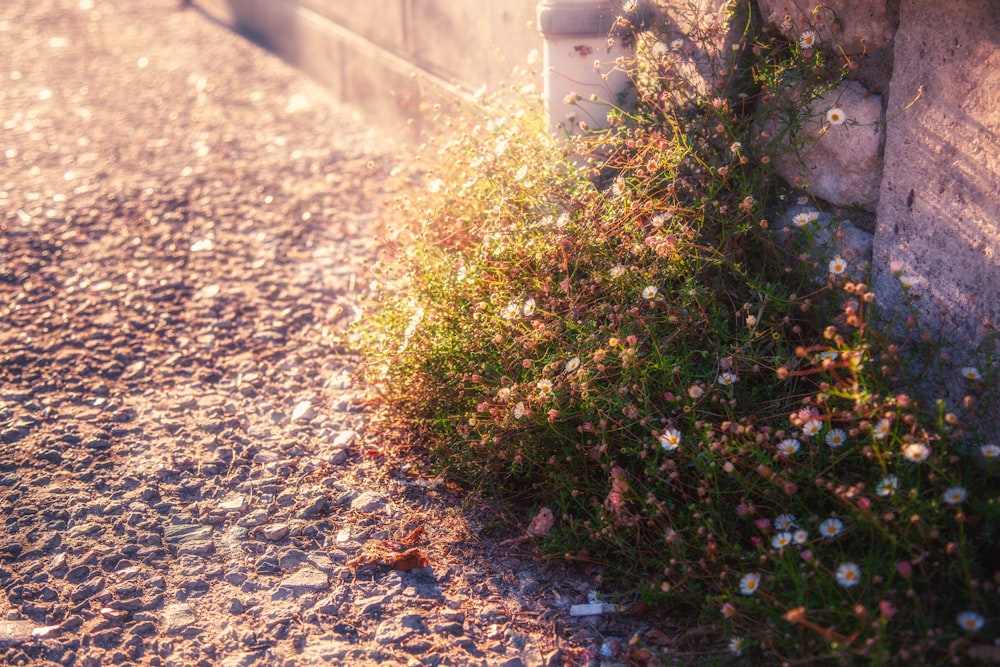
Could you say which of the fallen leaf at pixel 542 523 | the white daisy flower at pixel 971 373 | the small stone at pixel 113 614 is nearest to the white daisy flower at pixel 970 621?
the white daisy flower at pixel 971 373

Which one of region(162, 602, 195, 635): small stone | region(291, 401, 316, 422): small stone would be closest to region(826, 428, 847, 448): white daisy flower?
region(162, 602, 195, 635): small stone

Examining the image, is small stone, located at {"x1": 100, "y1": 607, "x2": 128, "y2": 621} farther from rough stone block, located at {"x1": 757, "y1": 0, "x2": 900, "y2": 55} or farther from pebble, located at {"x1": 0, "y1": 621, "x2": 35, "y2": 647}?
rough stone block, located at {"x1": 757, "y1": 0, "x2": 900, "y2": 55}

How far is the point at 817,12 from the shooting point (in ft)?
8.29

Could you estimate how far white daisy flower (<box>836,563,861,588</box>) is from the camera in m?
1.85

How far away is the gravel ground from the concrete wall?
0.45 m

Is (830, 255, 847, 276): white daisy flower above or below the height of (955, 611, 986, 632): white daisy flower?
above

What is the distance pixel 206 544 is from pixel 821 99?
2306 mm

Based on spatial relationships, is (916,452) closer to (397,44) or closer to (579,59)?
(579,59)

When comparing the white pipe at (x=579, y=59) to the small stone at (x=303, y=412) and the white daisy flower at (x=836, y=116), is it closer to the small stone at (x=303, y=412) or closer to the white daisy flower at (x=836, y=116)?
the white daisy flower at (x=836, y=116)

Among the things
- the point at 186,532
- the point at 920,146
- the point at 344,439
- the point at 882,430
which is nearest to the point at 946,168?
the point at 920,146

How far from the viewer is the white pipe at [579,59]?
3.10 m

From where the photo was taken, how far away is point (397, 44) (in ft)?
18.1

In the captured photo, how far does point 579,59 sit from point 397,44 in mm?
2629

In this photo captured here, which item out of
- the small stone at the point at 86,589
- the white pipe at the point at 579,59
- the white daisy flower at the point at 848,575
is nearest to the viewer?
the white daisy flower at the point at 848,575
